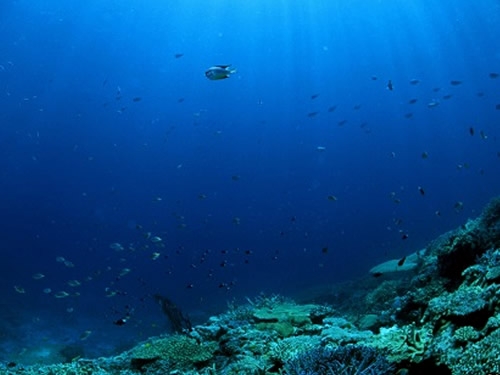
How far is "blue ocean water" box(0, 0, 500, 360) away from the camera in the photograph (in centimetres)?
6384

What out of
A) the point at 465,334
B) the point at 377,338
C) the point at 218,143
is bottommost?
the point at 465,334

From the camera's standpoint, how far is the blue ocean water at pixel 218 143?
63.8m

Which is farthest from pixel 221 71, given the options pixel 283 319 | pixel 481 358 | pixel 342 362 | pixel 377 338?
pixel 481 358

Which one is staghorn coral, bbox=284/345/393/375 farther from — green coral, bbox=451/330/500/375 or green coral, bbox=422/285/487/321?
green coral, bbox=422/285/487/321

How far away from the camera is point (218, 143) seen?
501 feet

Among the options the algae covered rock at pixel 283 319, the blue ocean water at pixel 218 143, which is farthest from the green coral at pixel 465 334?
the blue ocean water at pixel 218 143

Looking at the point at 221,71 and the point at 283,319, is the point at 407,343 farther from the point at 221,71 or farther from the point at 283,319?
the point at 221,71

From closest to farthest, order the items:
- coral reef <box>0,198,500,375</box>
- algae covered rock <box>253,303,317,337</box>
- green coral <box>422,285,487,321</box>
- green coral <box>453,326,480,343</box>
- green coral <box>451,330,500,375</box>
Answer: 1. green coral <box>451,330,500,375</box>
2. green coral <box>453,326,480,343</box>
3. coral reef <box>0,198,500,375</box>
4. green coral <box>422,285,487,321</box>
5. algae covered rock <box>253,303,317,337</box>

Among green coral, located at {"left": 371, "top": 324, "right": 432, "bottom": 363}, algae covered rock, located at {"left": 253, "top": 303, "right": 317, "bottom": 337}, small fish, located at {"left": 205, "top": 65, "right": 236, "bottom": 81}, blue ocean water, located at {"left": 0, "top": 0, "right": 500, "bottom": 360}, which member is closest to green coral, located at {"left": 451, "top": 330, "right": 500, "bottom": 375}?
green coral, located at {"left": 371, "top": 324, "right": 432, "bottom": 363}

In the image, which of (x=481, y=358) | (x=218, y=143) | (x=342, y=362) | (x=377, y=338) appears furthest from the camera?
(x=218, y=143)

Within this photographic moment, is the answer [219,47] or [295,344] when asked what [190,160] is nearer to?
[219,47]

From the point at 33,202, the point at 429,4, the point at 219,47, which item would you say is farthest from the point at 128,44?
the point at 33,202

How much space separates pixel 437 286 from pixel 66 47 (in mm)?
86728

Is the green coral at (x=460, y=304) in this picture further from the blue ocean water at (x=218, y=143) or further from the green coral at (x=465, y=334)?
the blue ocean water at (x=218, y=143)
